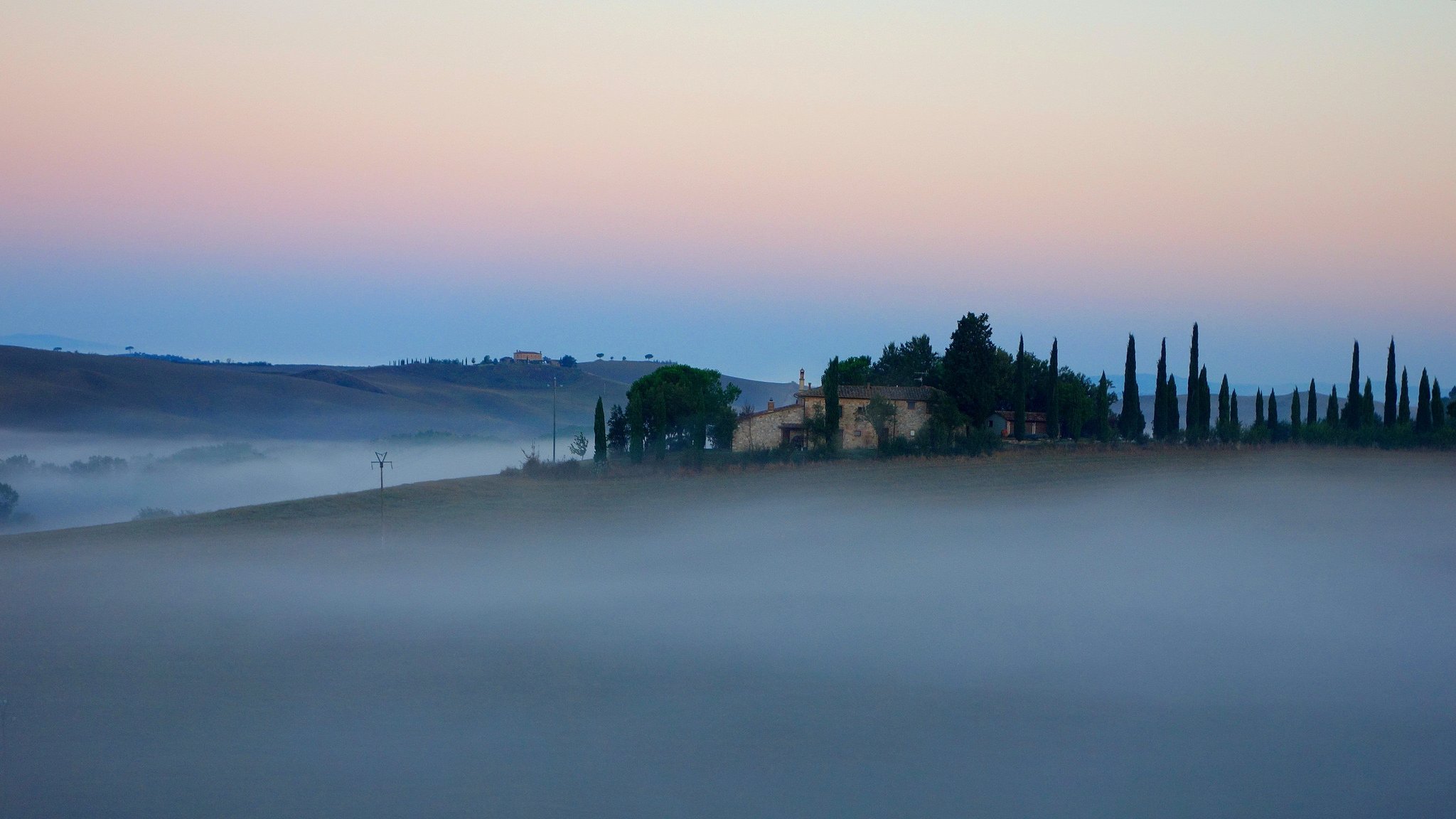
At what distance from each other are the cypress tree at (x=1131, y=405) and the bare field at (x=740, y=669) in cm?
1865

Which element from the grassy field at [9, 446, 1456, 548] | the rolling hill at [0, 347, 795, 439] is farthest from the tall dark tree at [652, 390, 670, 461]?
the rolling hill at [0, 347, 795, 439]

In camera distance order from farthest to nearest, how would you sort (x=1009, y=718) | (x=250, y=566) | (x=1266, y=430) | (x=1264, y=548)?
1. (x=1266, y=430)
2. (x=1264, y=548)
3. (x=250, y=566)
4. (x=1009, y=718)

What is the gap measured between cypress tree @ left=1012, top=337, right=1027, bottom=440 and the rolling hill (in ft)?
170

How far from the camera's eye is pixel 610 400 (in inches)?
5940

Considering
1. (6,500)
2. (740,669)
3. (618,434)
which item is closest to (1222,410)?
(618,434)

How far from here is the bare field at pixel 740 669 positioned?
13.3 metres

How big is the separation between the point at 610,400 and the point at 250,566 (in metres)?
123

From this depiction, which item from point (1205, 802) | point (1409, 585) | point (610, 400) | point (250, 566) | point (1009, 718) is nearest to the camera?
point (1205, 802)

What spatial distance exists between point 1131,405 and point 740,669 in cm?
4059

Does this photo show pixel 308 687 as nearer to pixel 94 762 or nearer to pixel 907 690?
pixel 94 762

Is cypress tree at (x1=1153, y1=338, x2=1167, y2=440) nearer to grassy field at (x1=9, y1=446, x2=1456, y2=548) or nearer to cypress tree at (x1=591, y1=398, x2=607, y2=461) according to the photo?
grassy field at (x1=9, y1=446, x2=1456, y2=548)

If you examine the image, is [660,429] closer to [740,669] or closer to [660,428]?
Answer: [660,428]

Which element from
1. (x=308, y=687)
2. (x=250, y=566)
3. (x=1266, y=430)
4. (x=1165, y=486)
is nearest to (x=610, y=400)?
(x=1266, y=430)

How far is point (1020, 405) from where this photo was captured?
182ft
